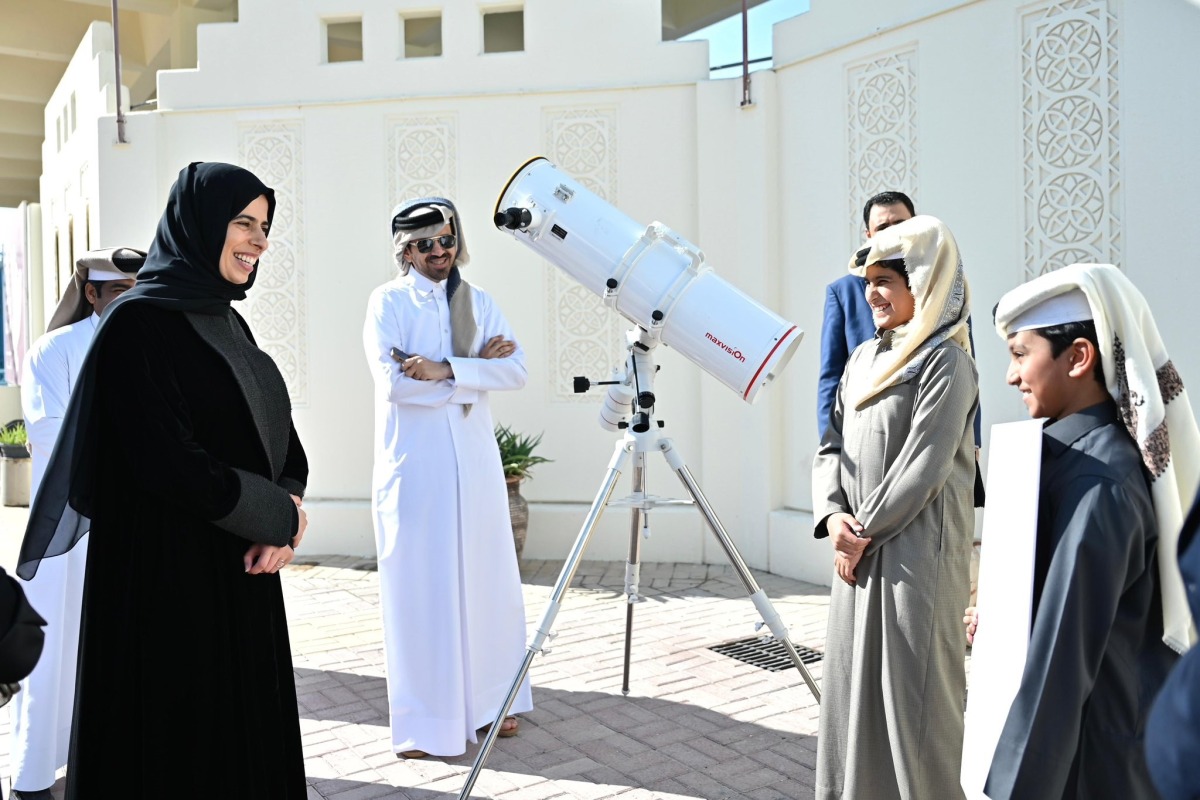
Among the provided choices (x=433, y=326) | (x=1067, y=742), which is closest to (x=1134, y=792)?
(x=1067, y=742)

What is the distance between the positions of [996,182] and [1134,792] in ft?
13.3

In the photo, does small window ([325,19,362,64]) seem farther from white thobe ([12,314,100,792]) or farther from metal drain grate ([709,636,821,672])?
metal drain grate ([709,636,821,672])

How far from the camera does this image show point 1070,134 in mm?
4852

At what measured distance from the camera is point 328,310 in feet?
23.5

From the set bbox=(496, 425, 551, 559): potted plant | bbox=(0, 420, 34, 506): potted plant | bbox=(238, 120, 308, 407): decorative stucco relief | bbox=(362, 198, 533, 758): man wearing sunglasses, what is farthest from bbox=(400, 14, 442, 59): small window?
bbox=(362, 198, 533, 758): man wearing sunglasses

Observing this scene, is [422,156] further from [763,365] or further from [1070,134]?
[763,365]

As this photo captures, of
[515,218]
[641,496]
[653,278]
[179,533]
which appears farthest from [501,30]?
[179,533]

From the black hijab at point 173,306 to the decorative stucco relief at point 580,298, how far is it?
4445mm

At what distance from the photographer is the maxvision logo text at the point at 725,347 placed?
3324mm

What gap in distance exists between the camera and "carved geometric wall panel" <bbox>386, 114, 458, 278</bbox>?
7.04m

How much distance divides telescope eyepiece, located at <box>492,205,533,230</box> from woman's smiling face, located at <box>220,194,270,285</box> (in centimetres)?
113

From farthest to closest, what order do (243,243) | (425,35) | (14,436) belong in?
(14,436) → (425,35) → (243,243)

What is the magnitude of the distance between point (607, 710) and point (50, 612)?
207 centimetres

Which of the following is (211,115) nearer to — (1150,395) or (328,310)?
(328,310)
